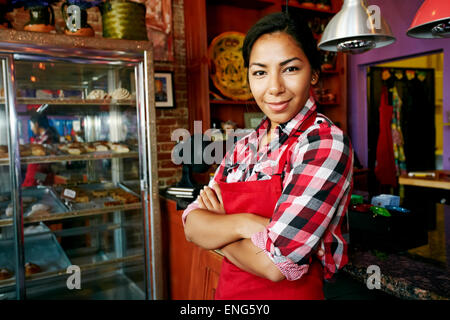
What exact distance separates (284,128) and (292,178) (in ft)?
0.62

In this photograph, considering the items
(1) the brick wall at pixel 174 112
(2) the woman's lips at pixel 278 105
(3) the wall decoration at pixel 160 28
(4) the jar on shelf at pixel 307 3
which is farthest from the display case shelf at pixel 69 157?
(4) the jar on shelf at pixel 307 3

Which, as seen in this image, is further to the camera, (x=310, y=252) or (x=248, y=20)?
(x=248, y=20)

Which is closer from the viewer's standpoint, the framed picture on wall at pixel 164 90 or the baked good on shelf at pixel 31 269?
the baked good on shelf at pixel 31 269

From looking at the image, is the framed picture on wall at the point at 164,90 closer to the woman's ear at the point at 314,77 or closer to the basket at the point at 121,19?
the basket at the point at 121,19

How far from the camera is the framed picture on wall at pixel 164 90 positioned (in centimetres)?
340

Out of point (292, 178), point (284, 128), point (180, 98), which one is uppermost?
point (180, 98)

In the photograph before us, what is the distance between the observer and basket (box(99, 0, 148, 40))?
8.60ft

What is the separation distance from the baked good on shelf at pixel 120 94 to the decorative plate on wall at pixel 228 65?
1.05 meters

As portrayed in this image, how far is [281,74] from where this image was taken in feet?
3.18

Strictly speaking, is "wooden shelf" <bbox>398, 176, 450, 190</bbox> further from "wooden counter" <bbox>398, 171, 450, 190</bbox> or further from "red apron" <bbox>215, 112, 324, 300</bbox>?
"red apron" <bbox>215, 112, 324, 300</bbox>

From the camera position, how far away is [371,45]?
7.11 ft

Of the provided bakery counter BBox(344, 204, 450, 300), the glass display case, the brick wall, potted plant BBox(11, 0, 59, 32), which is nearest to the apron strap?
bakery counter BBox(344, 204, 450, 300)

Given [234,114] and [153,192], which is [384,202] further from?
[234,114]

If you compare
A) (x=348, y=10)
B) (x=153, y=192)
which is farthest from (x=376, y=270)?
(x=153, y=192)
